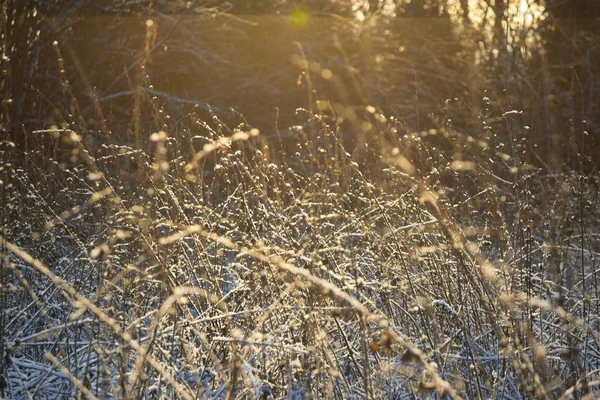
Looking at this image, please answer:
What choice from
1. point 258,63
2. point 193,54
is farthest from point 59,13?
point 258,63

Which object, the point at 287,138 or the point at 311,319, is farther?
the point at 287,138

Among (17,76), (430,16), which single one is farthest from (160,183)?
(430,16)

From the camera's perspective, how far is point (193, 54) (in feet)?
36.1

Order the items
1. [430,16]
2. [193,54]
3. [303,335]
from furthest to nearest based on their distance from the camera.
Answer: [430,16]
[193,54]
[303,335]

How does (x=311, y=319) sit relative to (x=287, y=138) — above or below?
above

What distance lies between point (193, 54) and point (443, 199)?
863 cm

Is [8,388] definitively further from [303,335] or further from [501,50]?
[501,50]

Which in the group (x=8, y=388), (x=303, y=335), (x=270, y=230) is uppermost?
(x=270, y=230)

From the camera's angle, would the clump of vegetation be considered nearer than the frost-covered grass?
No

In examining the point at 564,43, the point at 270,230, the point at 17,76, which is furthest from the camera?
the point at 564,43

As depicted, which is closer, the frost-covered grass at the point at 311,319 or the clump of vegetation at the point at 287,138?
the frost-covered grass at the point at 311,319

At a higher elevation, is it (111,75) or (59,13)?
(59,13)

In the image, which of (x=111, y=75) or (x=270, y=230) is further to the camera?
(x=111, y=75)

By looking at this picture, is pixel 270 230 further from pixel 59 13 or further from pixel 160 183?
pixel 59 13
